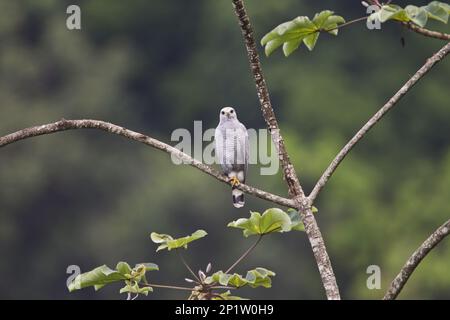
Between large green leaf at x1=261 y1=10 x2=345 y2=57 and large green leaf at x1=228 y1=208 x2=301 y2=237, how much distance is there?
0.54 meters

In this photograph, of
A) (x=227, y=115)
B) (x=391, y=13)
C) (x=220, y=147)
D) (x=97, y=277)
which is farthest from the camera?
(x=227, y=115)

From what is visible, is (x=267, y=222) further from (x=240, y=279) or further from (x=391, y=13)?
(x=391, y=13)

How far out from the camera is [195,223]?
979 inches

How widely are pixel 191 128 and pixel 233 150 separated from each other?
24.4 m

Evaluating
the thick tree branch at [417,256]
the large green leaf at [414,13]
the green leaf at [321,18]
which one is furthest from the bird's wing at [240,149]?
the thick tree branch at [417,256]

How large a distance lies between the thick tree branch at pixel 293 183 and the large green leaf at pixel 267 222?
10 centimetres

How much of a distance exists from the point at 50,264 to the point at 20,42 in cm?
720

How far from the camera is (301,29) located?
12.6 feet

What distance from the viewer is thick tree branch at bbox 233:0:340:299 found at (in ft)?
12.0

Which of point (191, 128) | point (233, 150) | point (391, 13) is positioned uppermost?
point (191, 128)

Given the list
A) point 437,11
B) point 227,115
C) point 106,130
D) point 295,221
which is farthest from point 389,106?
point 227,115

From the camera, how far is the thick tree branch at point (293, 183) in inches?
143

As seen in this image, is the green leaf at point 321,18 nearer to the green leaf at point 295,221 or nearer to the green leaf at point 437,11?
the green leaf at point 437,11
